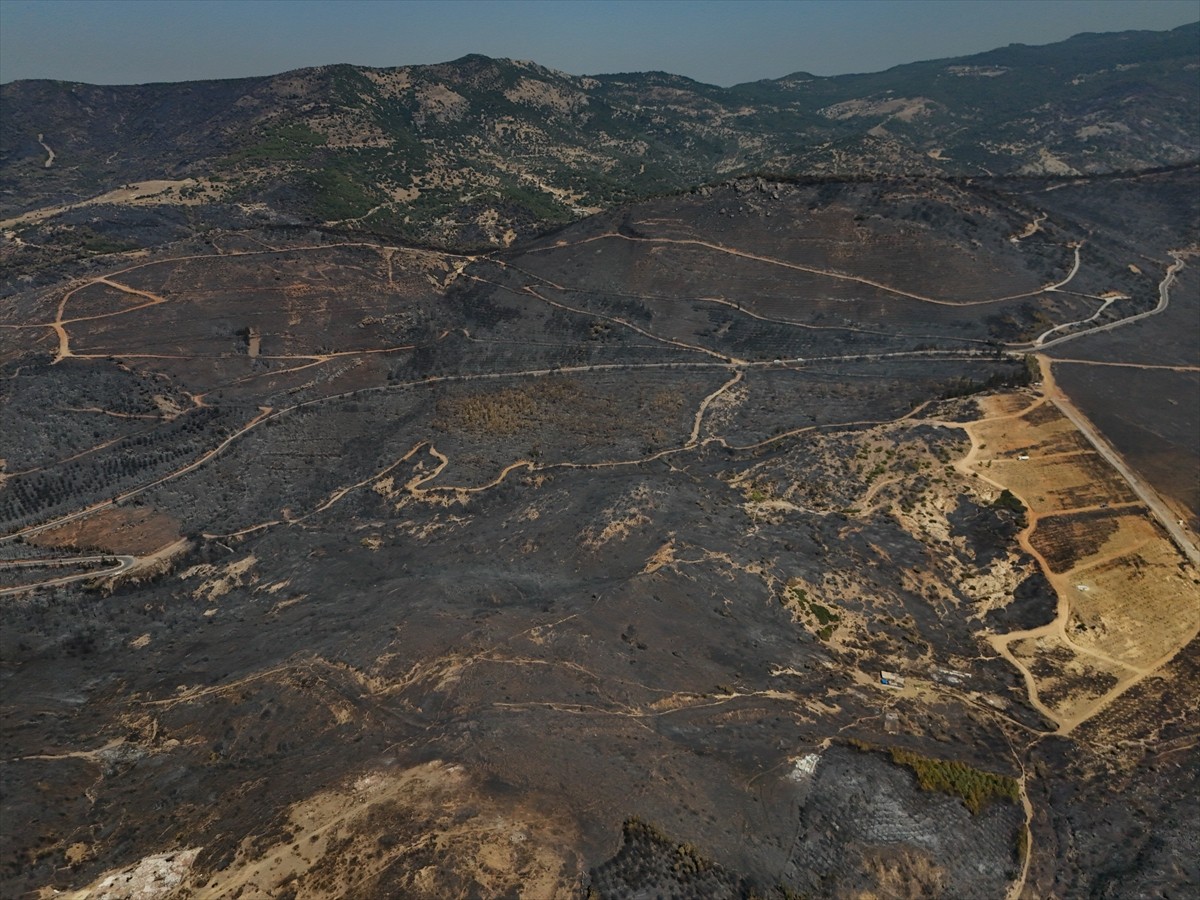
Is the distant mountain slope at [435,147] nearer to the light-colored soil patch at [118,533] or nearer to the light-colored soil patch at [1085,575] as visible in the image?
the light-colored soil patch at [118,533]

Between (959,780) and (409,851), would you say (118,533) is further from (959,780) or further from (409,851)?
(959,780)

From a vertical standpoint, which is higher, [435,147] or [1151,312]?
[435,147]

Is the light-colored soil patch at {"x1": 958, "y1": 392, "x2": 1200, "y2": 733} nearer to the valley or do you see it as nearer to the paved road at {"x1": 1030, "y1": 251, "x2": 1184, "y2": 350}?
the valley

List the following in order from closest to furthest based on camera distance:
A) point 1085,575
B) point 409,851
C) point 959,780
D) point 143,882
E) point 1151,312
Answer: point 409,851 < point 143,882 < point 959,780 < point 1085,575 < point 1151,312

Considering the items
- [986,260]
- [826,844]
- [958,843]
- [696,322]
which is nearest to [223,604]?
[826,844]

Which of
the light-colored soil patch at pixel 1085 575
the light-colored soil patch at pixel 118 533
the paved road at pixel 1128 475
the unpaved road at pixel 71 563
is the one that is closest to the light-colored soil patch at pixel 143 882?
the unpaved road at pixel 71 563

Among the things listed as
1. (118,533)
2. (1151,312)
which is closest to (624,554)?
(118,533)

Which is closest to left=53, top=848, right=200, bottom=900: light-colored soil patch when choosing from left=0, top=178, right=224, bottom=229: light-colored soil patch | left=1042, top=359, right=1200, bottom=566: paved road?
left=1042, top=359, right=1200, bottom=566: paved road

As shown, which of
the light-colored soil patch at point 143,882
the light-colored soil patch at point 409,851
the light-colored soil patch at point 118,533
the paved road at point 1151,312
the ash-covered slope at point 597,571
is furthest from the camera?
the paved road at point 1151,312

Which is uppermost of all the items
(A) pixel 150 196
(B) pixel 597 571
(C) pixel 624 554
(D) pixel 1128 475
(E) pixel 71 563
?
(A) pixel 150 196
